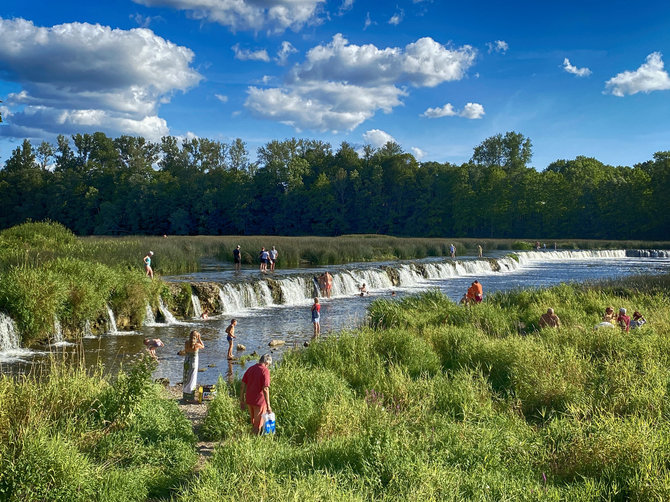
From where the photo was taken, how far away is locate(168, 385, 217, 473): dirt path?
737 cm

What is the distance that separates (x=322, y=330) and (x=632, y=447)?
41.4ft

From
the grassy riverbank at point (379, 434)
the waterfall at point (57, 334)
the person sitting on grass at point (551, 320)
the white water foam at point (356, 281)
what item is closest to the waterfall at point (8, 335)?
the waterfall at point (57, 334)

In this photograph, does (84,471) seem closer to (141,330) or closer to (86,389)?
(86,389)

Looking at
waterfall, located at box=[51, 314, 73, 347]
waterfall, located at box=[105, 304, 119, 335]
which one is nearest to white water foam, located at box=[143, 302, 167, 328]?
waterfall, located at box=[105, 304, 119, 335]

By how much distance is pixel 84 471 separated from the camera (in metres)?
5.69

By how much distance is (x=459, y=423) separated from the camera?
24.0ft

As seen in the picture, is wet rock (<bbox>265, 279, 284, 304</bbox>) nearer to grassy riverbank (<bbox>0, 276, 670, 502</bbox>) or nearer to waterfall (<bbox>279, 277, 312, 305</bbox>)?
waterfall (<bbox>279, 277, 312, 305</bbox>)

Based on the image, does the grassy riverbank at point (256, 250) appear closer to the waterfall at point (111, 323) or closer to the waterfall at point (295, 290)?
the waterfall at point (111, 323)

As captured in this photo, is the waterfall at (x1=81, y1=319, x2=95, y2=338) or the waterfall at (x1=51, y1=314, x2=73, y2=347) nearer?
the waterfall at (x1=51, y1=314, x2=73, y2=347)

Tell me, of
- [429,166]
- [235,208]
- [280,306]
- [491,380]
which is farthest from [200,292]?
[429,166]

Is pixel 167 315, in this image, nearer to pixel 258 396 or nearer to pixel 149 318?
pixel 149 318

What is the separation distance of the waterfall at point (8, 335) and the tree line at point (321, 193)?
3028 inches

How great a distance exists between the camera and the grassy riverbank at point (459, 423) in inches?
218

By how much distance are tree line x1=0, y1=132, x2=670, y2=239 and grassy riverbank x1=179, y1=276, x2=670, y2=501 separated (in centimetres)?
7630
